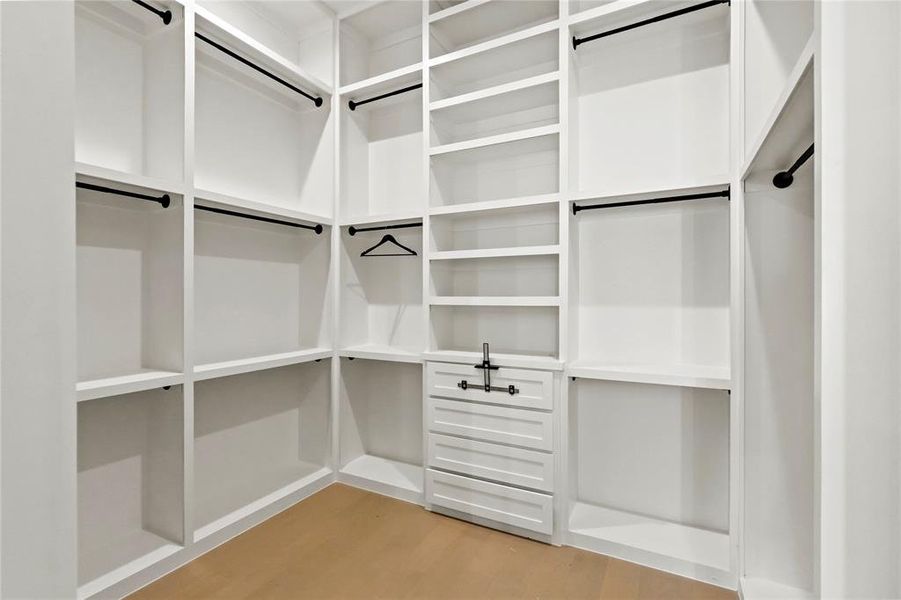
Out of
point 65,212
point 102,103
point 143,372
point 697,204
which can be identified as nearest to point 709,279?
point 697,204

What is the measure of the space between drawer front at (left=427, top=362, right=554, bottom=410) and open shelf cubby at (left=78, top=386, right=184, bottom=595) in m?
1.23

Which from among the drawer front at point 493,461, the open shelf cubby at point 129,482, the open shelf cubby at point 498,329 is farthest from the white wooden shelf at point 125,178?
the drawer front at point 493,461

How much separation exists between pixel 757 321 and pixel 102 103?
2.78 metres

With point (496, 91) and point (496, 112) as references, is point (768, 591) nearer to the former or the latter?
point (496, 91)

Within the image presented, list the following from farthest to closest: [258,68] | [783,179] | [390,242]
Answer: [390,242], [258,68], [783,179]

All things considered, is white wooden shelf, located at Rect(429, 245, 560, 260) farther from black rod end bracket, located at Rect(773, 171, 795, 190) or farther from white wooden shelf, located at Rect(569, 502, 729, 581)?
white wooden shelf, located at Rect(569, 502, 729, 581)

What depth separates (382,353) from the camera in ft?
8.57

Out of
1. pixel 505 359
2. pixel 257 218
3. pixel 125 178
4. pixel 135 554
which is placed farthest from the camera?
pixel 257 218

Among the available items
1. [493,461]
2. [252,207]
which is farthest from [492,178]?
[493,461]

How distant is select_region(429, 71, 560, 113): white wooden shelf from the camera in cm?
216

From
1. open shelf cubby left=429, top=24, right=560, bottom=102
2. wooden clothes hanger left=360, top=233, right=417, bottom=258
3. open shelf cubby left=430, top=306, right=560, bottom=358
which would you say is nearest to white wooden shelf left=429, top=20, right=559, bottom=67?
open shelf cubby left=429, top=24, right=560, bottom=102

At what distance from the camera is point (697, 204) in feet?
6.89

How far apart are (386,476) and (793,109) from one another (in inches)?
102

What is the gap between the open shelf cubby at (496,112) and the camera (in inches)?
91.7
